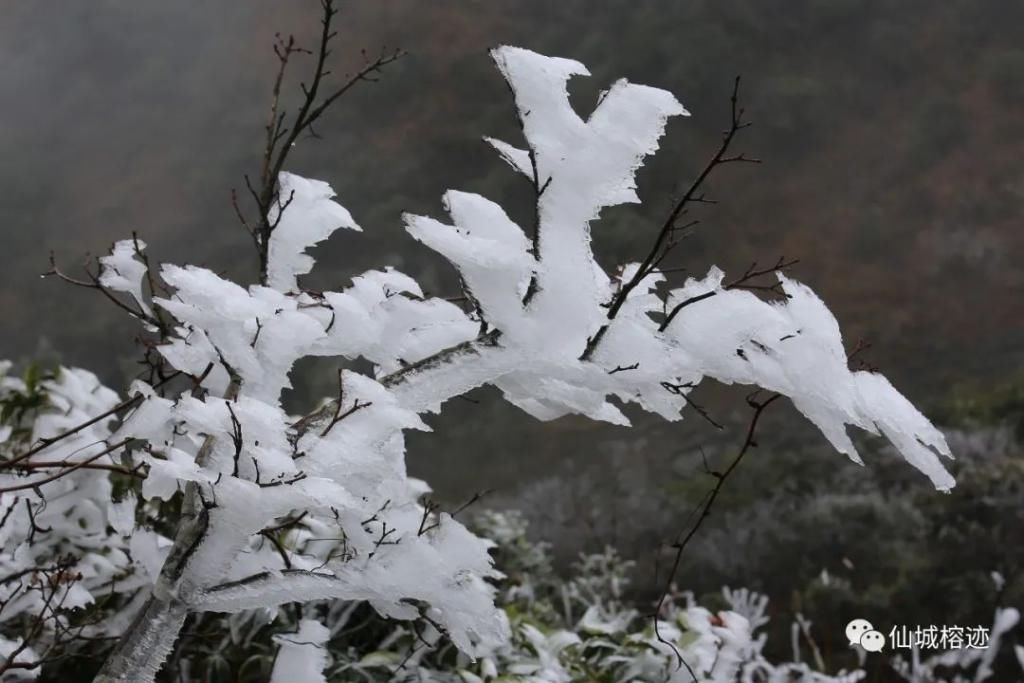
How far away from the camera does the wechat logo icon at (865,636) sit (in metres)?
2.50

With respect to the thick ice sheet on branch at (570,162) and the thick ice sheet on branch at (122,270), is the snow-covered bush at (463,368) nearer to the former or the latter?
the thick ice sheet on branch at (570,162)

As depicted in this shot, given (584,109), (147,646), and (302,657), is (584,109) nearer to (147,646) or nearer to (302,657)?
(302,657)

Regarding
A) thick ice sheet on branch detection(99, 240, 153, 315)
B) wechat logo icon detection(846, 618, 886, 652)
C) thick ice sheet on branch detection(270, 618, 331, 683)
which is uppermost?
thick ice sheet on branch detection(99, 240, 153, 315)

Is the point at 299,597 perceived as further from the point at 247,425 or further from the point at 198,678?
the point at 198,678

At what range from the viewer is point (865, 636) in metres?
2.53

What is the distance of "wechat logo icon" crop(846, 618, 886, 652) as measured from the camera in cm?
250

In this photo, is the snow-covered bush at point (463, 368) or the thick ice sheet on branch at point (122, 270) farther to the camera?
the thick ice sheet on branch at point (122, 270)

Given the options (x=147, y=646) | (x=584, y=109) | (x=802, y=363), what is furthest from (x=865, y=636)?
(x=584, y=109)

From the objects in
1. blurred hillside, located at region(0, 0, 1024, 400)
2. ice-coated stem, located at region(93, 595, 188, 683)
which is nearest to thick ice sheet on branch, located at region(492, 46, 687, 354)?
ice-coated stem, located at region(93, 595, 188, 683)

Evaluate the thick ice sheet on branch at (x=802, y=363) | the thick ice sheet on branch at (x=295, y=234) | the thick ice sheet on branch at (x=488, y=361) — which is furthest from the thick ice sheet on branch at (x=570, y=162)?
the thick ice sheet on branch at (x=295, y=234)

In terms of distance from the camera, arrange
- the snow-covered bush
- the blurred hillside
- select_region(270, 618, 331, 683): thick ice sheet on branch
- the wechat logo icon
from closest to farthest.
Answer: the snow-covered bush → select_region(270, 618, 331, 683): thick ice sheet on branch → the wechat logo icon → the blurred hillside

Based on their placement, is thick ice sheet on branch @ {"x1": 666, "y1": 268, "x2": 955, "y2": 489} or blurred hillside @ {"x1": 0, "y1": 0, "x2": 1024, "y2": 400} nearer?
thick ice sheet on branch @ {"x1": 666, "y1": 268, "x2": 955, "y2": 489}

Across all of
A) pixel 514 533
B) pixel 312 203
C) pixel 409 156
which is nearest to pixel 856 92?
pixel 409 156

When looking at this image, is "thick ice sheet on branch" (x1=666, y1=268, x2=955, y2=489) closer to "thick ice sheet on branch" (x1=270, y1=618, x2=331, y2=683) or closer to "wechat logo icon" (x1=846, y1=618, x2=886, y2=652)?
"thick ice sheet on branch" (x1=270, y1=618, x2=331, y2=683)
